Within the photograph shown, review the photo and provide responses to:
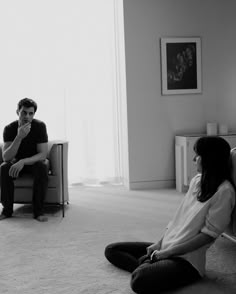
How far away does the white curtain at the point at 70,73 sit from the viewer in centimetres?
534

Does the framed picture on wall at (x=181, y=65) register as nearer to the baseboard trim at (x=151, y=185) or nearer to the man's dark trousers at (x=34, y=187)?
the baseboard trim at (x=151, y=185)

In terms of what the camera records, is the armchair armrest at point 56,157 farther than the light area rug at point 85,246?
Yes

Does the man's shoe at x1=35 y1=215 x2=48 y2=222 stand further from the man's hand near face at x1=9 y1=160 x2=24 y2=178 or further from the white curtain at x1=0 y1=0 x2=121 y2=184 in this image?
the white curtain at x1=0 y1=0 x2=121 y2=184

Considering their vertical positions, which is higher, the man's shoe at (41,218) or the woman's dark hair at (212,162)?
the woman's dark hair at (212,162)

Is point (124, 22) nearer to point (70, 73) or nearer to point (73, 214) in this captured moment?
point (70, 73)

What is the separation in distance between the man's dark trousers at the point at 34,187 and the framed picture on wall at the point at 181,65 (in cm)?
205

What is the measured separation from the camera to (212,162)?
2189 mm

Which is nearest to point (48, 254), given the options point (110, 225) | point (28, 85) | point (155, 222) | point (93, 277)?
point (93, 277)

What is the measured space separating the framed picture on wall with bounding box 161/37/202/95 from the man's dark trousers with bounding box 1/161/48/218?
205cm

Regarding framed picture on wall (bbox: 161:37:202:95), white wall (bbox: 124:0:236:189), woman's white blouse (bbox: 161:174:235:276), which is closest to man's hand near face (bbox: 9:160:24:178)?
white wall (bbox: 124:0:236:189)

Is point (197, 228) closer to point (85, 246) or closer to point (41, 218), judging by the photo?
point (85, 246)

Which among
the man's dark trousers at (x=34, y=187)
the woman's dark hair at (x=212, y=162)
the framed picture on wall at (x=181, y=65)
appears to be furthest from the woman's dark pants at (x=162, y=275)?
the framed picture on wall at (x=181, y=65)

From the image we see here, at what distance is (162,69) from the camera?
523 cm

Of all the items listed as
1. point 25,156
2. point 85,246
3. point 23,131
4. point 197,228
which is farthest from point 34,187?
point 197,228
